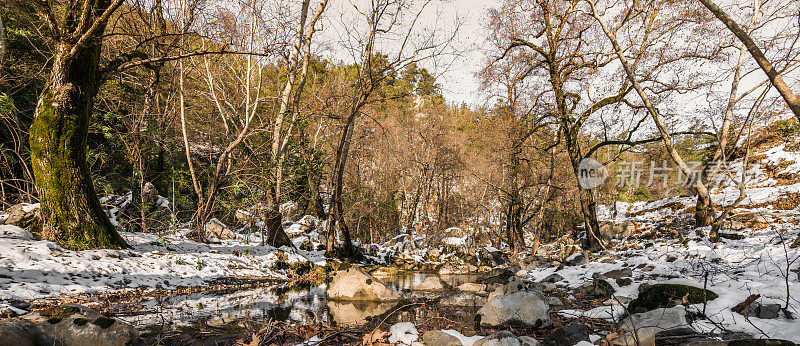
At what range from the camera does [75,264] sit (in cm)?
568

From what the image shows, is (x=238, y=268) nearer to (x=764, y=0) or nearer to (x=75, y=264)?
(x=75, y=264)

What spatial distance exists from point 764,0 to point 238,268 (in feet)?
51.2

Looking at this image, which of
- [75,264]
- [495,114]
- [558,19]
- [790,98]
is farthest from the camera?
[495,114]

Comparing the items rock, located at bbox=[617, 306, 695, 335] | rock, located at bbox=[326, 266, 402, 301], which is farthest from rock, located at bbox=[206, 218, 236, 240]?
rock, located at bbox=[617, 306, 695, 335]

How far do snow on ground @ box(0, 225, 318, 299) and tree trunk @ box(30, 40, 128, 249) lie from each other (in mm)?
429

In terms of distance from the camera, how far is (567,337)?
350 cm

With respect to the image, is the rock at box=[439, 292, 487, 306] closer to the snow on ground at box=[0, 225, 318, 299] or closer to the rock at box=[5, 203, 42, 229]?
the snow on ground at box=[0, 225, 318, 299]

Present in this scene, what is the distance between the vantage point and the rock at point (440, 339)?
347 centimetres

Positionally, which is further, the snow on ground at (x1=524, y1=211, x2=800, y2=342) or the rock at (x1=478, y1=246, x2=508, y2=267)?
the rock at (x1=478, y1=246, x2=508, y2=267)

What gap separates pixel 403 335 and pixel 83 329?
10.6 feet

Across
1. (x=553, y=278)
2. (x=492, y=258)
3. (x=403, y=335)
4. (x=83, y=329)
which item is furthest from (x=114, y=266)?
(x=492, y=258)

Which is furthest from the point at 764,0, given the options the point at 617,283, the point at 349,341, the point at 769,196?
the point at 349,341

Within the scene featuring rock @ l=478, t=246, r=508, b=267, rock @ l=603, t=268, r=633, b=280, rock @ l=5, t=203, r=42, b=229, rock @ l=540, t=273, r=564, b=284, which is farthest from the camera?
rock @ l=478, t=246, r=508, b=267

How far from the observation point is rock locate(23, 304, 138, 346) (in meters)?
3.22
